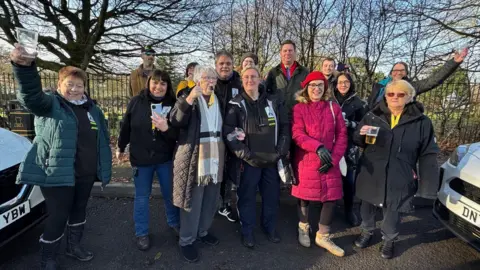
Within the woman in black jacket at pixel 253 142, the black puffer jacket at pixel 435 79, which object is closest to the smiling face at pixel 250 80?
the woman in black jacket at pixel 253 142

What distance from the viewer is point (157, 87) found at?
293cm

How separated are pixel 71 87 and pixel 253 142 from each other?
1707 mm

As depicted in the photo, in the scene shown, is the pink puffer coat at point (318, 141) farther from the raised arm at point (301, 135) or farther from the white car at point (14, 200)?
the white car at point (14, 200)

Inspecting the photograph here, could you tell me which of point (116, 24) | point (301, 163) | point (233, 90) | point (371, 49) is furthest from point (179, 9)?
point (301, 163)

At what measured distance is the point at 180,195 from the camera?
2.80 m

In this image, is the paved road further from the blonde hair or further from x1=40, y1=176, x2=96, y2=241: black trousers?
the blonde hair

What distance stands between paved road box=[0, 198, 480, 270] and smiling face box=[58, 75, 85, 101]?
1610 mm

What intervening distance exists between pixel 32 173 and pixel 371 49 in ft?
31.0

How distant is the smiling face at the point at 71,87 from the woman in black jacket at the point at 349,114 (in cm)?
279

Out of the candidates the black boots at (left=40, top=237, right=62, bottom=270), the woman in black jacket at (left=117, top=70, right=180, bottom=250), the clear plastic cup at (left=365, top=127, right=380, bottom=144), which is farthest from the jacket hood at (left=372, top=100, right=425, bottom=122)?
the black boots at (left=40, top=237, right=62, bottom=270)

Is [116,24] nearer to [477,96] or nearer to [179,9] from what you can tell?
[179,9]

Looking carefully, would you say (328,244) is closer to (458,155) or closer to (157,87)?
(458,155)

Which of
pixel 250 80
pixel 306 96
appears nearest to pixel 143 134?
pixel 250 80

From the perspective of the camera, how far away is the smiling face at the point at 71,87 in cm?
253
